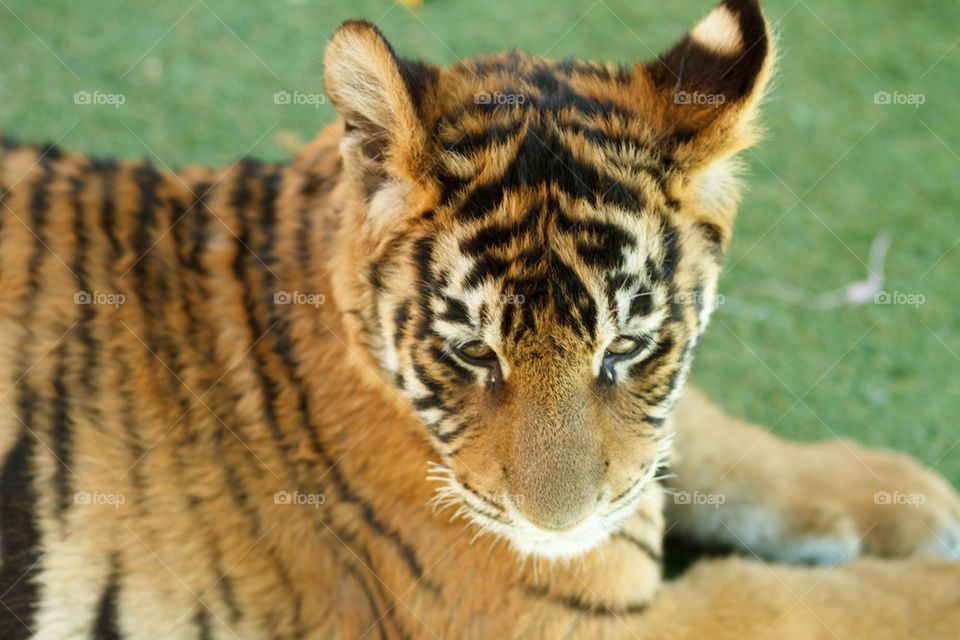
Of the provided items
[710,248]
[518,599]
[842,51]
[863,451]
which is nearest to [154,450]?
[518,599]

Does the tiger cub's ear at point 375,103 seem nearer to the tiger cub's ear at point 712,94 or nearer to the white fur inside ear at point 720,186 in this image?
the tiger cub's ear at point 712,94

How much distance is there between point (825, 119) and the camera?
4117mm

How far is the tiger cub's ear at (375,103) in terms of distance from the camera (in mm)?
1761

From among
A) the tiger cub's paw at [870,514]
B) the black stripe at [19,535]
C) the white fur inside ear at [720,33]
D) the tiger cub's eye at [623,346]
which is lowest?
the tiger cub's paw at [870,514]

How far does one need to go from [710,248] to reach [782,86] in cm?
254

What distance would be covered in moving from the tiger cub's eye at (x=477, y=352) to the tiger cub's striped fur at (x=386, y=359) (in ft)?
0.05

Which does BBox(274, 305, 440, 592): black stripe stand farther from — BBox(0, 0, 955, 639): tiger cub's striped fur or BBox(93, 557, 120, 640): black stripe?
BBox(93, 557, 120, 640): black stripe

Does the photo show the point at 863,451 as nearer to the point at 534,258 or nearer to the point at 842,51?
the point at 534,258

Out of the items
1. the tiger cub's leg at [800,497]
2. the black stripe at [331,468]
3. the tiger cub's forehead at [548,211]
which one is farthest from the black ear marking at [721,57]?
the tiger cub's leg at [800,497]

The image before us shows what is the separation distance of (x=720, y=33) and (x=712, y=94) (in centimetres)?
13

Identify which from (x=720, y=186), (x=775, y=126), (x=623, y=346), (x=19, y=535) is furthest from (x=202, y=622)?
(x=775, y=126)

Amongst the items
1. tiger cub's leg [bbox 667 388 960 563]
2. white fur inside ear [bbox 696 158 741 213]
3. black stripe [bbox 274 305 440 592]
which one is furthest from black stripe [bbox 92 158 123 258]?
tiger cub's leg [bbox 667 388 960 563]

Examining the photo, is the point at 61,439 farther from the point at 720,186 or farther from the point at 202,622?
the point at 720,186

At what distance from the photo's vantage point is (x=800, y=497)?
9.58 ft
